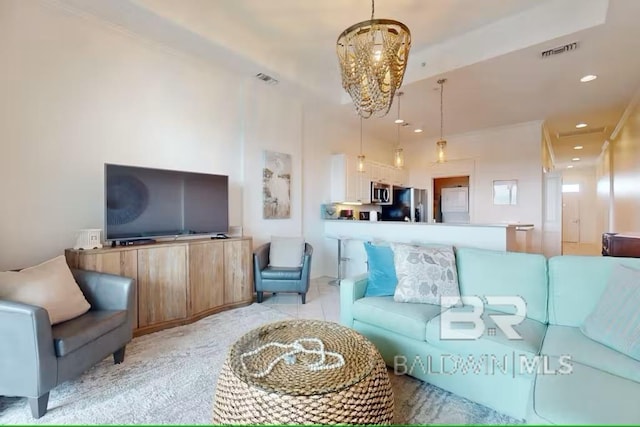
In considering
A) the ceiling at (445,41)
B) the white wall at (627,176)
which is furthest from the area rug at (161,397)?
the white wall at (627,176)

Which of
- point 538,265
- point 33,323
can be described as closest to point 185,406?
point 33,323

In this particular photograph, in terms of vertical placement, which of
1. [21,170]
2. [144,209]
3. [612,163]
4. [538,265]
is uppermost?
[612,163]

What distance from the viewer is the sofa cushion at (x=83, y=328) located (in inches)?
67.4

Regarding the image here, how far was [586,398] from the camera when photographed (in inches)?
46.0

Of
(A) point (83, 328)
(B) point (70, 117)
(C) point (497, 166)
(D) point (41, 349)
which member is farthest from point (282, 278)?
(C) point (497, 166)

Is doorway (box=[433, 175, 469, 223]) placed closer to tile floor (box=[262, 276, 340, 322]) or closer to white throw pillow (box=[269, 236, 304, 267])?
tile floor (box=[262, 276, 340, 322])

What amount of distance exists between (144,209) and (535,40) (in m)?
4.37

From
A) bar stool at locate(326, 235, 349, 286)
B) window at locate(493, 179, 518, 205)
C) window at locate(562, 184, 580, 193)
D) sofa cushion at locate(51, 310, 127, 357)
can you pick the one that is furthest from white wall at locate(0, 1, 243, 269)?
window at locate(562, 184, 580, 193)

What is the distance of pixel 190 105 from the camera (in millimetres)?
3574

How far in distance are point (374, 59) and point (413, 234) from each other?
268 centimetres

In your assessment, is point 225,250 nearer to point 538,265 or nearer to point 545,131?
point 538,265

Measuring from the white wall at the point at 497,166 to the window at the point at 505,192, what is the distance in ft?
0.24

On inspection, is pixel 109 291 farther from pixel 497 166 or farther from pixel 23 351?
pixel 497 166

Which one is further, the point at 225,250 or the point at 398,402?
the point at 225,250
